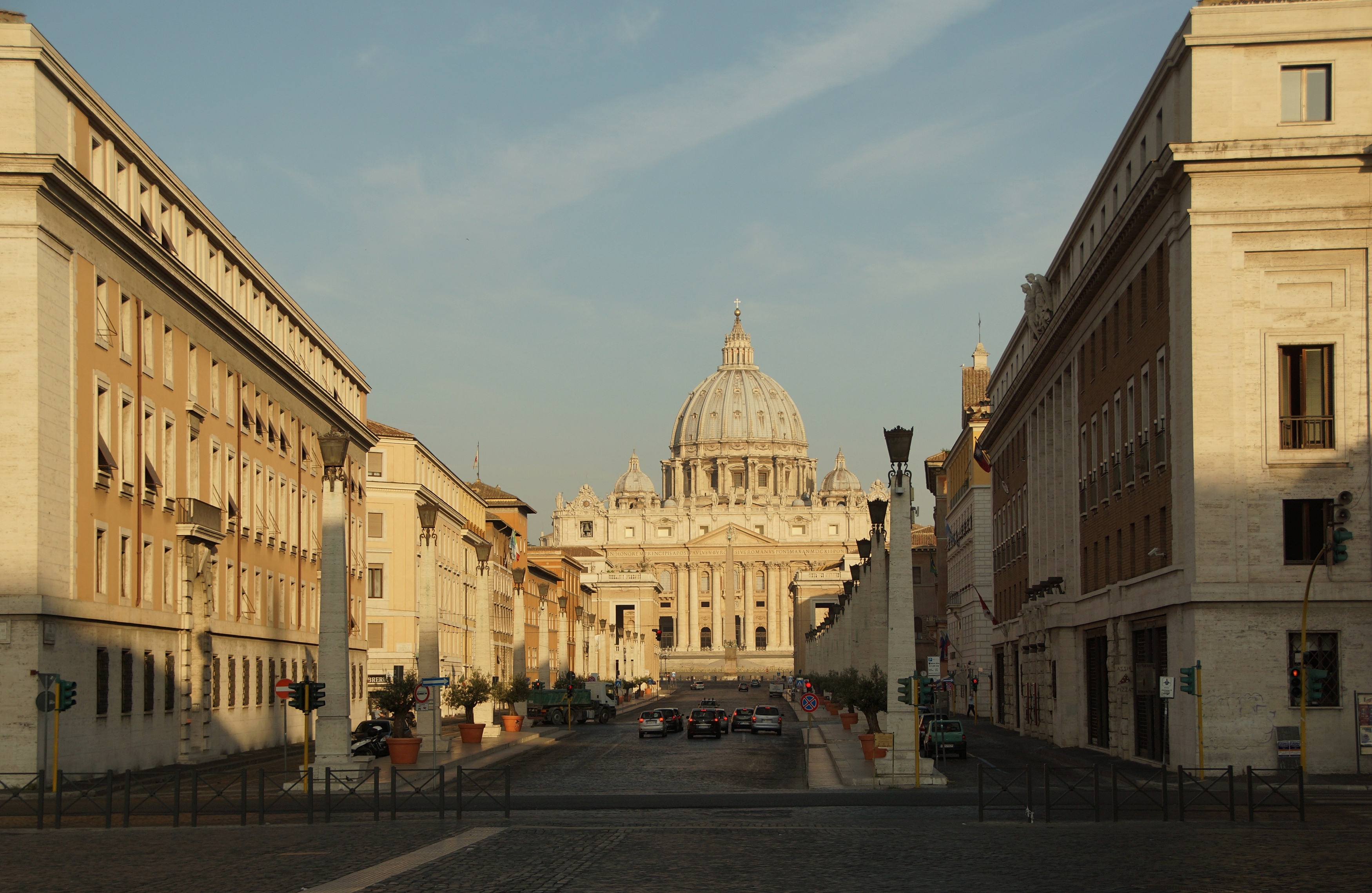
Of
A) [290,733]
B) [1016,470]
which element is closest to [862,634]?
[1016,470]

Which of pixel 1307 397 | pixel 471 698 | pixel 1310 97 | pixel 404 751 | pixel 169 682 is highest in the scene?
pixel 1310 97

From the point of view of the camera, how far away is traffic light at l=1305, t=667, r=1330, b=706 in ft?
105

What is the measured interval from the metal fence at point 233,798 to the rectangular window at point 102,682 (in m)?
1.45

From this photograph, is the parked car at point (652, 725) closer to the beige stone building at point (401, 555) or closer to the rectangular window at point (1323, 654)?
the beige stone building at point (401, 555)

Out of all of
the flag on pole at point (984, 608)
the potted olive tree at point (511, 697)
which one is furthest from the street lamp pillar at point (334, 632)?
the flag on pole at point (984, 608)

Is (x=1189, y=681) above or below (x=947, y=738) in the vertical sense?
above

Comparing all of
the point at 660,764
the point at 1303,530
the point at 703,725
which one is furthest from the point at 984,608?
the point at 1303,530

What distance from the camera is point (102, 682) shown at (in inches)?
1566

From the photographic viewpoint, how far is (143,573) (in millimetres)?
43500

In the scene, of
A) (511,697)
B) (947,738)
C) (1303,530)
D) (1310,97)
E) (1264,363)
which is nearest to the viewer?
(1264,363)

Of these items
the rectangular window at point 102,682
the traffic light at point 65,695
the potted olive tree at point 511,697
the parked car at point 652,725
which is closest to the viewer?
the traffic light at point 65,695

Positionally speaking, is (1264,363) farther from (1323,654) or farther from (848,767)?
(848,767)

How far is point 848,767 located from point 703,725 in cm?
2682

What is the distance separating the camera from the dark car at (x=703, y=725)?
2670 inches
